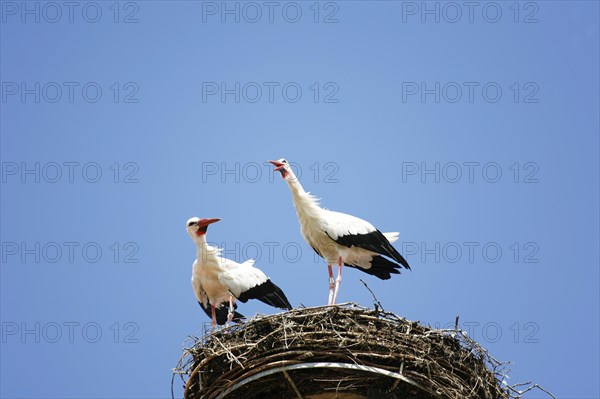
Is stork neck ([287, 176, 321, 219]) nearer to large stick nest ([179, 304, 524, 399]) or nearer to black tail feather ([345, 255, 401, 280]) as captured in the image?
black tail feather ([345, 255, 401, 280])

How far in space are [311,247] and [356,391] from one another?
455 centimetres

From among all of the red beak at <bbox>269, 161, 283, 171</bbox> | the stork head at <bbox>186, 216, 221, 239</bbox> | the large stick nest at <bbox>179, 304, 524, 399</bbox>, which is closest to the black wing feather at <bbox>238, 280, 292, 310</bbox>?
the stork head at <bbox>186, 216, 221, 239</bbox>

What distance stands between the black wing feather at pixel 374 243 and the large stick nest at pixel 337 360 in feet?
9.94

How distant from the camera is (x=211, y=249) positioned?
14.2 meters

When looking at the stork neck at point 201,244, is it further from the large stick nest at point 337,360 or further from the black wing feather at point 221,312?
the large stick nest at point 337,360

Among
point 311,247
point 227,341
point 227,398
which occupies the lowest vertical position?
point 227,398

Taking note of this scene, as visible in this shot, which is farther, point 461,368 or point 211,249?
point 211,249

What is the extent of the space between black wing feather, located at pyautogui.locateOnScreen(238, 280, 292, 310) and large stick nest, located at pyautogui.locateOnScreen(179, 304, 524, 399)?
269 cm

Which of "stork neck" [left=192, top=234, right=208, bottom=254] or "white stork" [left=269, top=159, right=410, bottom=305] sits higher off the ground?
"white stork" [left=269, top=159, right=410, bottom=305]

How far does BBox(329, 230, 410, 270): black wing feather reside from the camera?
46.4 ft

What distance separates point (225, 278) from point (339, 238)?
1728 millimetres

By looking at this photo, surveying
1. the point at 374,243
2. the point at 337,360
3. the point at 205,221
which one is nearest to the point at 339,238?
the point at 374,243

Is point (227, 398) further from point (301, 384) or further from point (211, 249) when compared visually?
point (211, 249)

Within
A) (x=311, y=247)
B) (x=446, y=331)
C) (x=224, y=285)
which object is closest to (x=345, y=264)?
(x=311, y=247)
